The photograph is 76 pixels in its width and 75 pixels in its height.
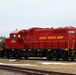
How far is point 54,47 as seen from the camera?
3741cm

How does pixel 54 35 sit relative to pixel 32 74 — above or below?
above

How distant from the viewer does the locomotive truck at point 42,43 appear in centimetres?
3621

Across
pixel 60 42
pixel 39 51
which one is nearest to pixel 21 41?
pixel 39 51

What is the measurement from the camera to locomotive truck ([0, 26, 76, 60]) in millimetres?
36209

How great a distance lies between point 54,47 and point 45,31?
2562 mm

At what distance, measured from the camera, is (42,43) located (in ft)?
127

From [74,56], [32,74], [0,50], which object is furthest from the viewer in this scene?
[0,50]

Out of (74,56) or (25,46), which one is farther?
(25,46)

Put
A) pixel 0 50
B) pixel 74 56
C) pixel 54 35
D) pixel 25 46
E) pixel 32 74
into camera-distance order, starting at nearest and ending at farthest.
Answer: pixel 32 74, pixel 74 56, pixel 54 35, pixel 25 46, pixel 0 50

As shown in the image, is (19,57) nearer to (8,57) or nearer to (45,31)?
(8,57)

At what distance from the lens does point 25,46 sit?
40500mm

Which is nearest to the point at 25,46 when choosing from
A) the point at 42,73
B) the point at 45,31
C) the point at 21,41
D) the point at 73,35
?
the point at 21,41

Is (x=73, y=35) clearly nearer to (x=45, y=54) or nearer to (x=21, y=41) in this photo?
(x=45, y=54)

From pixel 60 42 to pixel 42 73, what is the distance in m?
19.3
